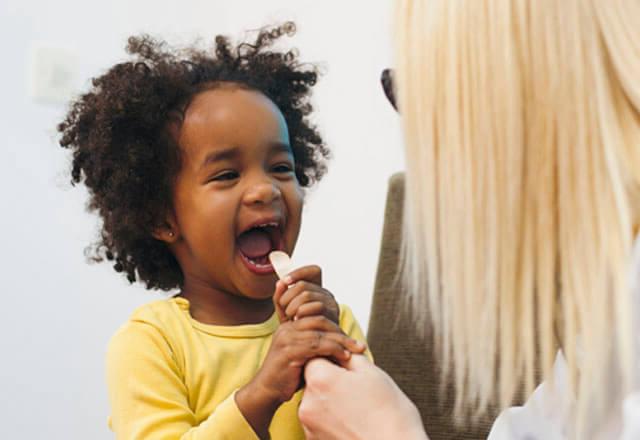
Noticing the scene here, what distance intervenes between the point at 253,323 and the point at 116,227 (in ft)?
0.67

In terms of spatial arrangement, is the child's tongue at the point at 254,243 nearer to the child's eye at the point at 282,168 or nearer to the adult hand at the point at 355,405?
the child's eye at the point at 282,168

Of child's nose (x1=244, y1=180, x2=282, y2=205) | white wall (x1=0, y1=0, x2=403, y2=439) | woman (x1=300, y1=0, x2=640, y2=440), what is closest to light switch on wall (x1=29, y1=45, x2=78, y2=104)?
white wall (x1=0, y1=0, x2=403, y2=439)

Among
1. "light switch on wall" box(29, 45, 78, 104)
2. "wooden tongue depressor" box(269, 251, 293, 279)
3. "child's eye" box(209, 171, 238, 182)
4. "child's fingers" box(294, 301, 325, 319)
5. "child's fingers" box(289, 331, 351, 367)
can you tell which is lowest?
"child's fingers" box(289, 331, 351, 367)

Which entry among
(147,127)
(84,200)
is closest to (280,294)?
(147,127)

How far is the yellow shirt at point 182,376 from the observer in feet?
2.67

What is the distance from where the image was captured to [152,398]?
0.83m

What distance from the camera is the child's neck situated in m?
0.95

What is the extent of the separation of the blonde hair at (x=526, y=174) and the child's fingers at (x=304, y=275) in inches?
7.9

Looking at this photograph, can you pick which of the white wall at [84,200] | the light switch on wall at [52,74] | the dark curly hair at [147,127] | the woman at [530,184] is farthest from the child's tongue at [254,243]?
the light switch on wall at [52,74]

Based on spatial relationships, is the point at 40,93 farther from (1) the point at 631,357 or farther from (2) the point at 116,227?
(1) the point at 631,357

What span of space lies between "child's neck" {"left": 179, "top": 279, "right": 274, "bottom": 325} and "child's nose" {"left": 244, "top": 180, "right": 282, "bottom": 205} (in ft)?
0.41

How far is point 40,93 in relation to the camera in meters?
Result: 1.58

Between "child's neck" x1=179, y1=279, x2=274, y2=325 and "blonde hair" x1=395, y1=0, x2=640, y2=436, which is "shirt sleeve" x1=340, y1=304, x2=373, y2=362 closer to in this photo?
"child's neck" x1=179, y1=279, x2=274, y2=325

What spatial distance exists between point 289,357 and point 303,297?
6 centimetres
